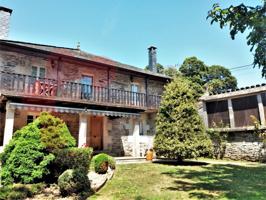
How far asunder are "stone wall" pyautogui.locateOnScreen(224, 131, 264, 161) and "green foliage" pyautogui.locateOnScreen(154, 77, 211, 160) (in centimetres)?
350

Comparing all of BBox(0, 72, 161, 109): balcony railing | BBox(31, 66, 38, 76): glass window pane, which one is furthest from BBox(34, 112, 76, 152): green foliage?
BBox(31, 66, 38, 76): glass window pane

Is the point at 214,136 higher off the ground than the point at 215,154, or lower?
higher

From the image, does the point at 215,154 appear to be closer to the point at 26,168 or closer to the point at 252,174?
the point at 252,174

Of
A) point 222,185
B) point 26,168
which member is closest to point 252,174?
point 222,185

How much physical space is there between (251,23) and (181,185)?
591 centimetres

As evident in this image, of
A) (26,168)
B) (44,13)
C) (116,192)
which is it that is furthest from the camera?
(44,13)

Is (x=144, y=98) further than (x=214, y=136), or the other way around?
(x=144, y=98)

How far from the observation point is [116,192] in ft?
23.3

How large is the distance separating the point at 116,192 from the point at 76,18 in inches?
409

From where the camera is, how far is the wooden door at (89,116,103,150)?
16484 millimetres

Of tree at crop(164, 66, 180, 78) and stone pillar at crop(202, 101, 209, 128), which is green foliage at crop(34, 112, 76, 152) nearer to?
stone pillar at crop(202, 101, 209, 128)

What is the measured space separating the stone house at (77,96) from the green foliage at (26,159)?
7.94 feet

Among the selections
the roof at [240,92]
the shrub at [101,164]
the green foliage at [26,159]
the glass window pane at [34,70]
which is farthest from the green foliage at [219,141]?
the glass window pane at [34,70]

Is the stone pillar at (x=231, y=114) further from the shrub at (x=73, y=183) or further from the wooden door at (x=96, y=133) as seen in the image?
the shrub at (x=73, y=183)
